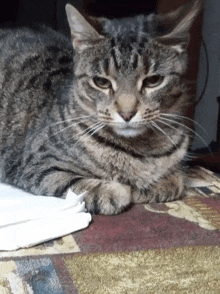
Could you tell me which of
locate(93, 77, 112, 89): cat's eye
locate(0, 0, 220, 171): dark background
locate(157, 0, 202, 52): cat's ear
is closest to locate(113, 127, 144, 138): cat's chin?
locate(93, 77, 112, 89): cat's eye

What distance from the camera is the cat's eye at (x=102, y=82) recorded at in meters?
1.26

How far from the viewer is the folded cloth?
1062 mm

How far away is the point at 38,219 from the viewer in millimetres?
1141

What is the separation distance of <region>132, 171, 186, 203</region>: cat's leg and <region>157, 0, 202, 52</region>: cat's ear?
0.42 meters

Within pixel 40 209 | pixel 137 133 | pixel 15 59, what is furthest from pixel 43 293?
pixel 15 59

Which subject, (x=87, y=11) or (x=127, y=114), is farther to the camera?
(x=87, y=11)

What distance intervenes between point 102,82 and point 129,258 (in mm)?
528

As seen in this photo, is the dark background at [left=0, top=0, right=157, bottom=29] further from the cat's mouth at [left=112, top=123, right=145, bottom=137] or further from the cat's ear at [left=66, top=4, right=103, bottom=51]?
the cat's mouth at [left=112, top=123, right=145, bottom=137]

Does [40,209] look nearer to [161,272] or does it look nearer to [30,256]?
[30,256]

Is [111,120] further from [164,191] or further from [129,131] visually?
[164,191]

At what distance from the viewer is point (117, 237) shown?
1124mm

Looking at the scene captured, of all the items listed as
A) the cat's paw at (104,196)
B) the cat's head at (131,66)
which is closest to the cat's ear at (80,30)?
the cat's head at (131,66)

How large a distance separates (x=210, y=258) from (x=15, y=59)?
3.74 feet

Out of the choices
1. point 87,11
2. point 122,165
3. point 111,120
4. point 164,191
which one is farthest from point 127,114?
point 87,11
